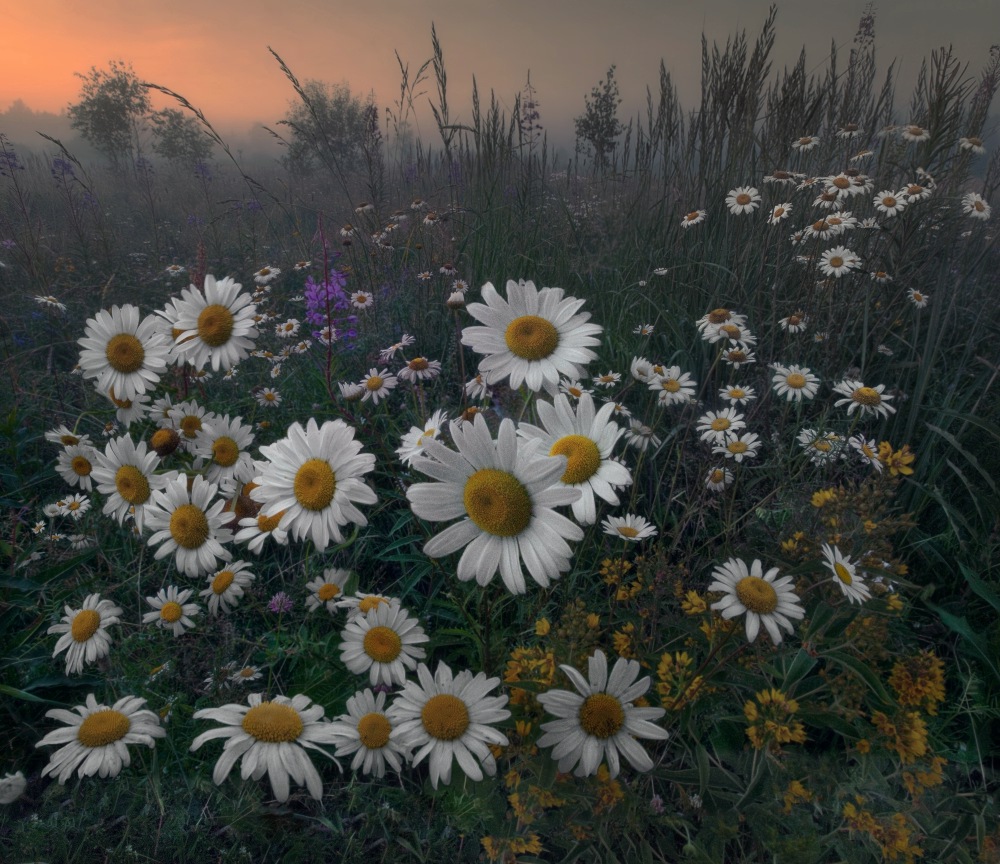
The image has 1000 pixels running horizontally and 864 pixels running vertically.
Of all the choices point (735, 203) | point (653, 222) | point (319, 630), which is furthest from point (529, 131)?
point (319, 630)

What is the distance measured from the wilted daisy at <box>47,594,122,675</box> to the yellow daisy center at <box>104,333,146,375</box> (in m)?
0.54

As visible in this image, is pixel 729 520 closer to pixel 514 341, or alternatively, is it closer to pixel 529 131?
pixel 514 341

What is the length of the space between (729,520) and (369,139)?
114 inches

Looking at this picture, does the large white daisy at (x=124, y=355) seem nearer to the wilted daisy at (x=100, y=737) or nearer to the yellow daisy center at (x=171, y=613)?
the yellow daisy center at (x=171, y=613)

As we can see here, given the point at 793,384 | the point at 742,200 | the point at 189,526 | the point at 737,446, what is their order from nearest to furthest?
the point at 189,526 → the point at 737,446 → the point at 793,384 → the point at 742,200

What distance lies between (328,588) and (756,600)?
38.5 inches

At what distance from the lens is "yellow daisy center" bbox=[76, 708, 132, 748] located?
40.4 inches

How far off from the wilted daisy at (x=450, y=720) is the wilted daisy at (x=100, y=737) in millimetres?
463

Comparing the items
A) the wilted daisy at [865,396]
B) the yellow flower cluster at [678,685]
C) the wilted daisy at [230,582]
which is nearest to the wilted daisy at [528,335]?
the yellow flower cluster at [678,685]

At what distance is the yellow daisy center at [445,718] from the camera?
3.14 feet

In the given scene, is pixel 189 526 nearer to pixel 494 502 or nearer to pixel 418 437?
pixel 418 437

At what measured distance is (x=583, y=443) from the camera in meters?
0.94

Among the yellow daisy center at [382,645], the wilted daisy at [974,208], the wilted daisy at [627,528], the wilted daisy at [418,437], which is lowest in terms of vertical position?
the yellow daisy center at [382,645]

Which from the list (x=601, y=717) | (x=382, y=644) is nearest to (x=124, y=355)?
(x=382, y=644)
